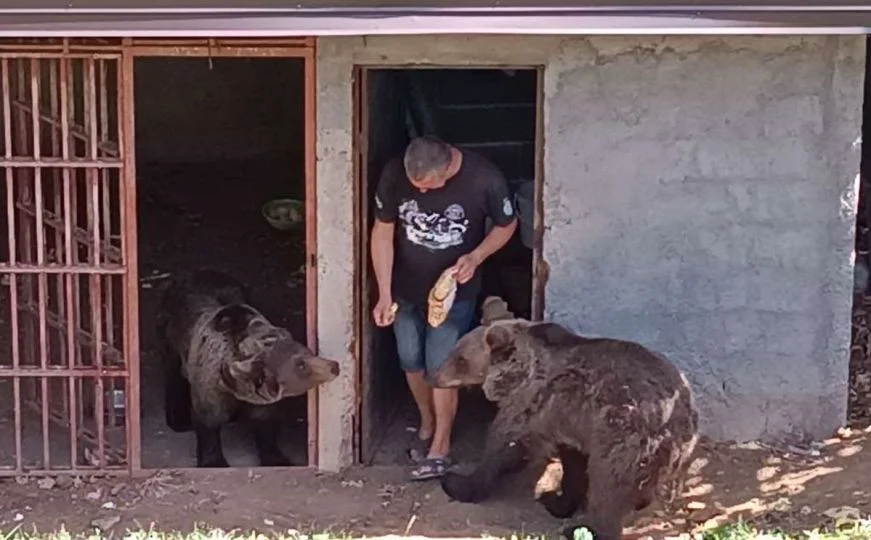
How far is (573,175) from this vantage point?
8531 millimetres

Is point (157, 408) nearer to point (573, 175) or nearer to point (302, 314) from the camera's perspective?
point (302, 314)

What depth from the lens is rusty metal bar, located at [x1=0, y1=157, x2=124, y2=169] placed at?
829cm

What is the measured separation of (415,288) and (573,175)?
1.06 metres

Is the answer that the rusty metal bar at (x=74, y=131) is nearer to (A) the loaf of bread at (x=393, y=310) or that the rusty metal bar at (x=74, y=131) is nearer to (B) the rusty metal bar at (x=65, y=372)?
(B) the rusty metal bar at (x=65, y=372)

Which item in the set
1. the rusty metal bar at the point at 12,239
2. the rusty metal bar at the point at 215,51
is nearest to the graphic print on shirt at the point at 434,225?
the rusty metal bar at the point at 215,51

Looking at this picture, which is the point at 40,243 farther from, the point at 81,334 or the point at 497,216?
the point at 497,216

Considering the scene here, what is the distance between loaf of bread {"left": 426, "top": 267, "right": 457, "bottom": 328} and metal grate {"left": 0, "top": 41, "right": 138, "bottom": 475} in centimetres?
162

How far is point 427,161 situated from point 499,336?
3.24 ft

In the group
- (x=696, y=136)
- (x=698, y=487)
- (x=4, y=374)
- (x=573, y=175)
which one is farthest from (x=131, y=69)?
(x=698, y=487)

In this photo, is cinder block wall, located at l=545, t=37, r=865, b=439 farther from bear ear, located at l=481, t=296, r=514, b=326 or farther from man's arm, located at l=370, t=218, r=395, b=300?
man's arm, located at l=370, t=218, r=395, b=300

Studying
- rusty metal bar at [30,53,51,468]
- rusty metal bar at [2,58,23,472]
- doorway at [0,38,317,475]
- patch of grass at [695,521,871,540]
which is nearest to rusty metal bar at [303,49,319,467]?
doorway at [0,38,317,475]

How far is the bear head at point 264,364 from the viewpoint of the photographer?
336 inches

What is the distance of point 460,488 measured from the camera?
838 cm

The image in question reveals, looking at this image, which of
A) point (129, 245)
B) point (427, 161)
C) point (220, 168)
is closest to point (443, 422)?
point (427, 161)
